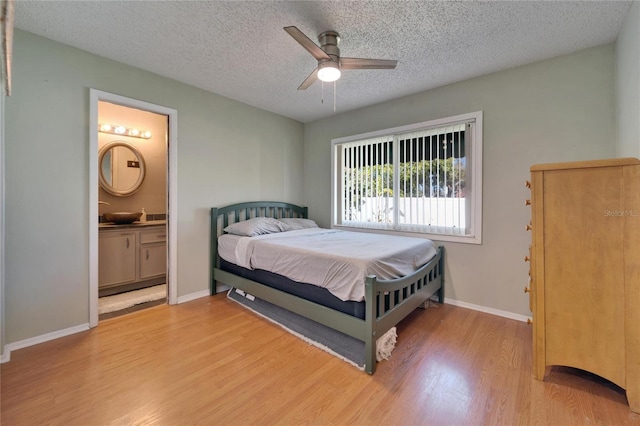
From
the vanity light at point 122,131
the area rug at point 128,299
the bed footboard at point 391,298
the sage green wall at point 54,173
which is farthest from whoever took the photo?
the vanity light at point 122,131

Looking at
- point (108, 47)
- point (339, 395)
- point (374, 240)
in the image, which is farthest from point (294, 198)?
point (339, 395)

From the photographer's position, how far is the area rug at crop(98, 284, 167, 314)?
291 centimetres

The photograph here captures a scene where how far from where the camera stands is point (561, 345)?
5.49 ft

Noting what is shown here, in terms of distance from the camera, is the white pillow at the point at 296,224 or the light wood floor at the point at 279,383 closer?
the light wood floor at the point at 279,383

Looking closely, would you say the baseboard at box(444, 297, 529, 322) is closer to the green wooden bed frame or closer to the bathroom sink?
the green wooden bed frame

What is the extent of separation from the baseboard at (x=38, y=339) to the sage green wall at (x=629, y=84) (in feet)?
14.9

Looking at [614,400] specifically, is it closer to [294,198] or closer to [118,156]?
[294,198]

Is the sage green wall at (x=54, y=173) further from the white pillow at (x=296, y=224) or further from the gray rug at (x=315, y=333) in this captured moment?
the white pillow at (x=296, y=224)

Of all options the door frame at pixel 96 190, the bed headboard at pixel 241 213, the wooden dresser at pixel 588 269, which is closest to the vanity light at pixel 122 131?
the door frame at pixel 96 190

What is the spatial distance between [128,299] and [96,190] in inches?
57.2

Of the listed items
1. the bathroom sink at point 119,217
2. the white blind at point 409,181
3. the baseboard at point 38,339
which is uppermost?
the white blind at point 409,181

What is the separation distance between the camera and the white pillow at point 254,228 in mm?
3168

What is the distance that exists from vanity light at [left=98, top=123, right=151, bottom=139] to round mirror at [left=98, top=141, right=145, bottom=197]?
15 cm

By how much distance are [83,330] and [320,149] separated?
12.0 ft
